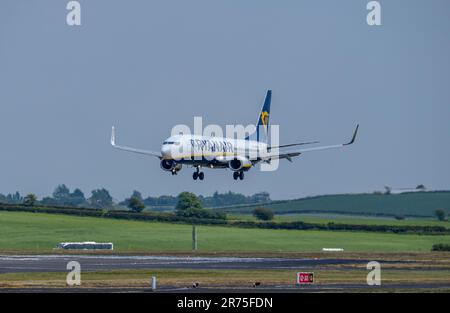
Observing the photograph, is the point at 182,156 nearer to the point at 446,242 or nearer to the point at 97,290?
the point at 446,242

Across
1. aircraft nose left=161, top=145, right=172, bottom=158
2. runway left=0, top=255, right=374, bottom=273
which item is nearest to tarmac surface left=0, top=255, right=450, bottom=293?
runway left=0, top=255, right=374, bottom=273

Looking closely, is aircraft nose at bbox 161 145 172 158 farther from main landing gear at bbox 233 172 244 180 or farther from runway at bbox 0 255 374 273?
runway at bbox 0 255 374 273

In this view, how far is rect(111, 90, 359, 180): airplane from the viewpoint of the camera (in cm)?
15475

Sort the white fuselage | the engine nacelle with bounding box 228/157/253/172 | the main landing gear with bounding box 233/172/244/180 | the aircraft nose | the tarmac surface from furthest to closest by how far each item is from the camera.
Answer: the main landing gear with bounding box 233/172/244/180 < the engine nacelle with bounding box 228/157/253/172 < the white fuselage < the aircraft nose < the tarmac surface

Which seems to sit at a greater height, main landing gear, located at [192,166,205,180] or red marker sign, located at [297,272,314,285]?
main landing gear, located at [192,166,205,180]

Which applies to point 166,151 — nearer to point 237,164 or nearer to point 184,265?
point 237,164

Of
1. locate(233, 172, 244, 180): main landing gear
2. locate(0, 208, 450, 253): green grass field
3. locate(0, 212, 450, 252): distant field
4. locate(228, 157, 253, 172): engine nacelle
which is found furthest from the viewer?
locate(233, 172, 244, 180): main landing gear

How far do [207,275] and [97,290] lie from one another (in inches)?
Result: 751

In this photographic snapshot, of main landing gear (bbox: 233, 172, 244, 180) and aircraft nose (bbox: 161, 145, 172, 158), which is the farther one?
main landing gear (bbox: 233, 172, 244, 180)

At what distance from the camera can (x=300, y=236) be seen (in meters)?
182

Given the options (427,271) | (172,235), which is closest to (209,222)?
(172,235)

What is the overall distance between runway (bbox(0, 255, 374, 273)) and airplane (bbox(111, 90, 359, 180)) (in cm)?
1712

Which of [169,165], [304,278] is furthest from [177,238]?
[304,278]

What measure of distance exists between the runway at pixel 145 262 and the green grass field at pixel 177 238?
21957mm
